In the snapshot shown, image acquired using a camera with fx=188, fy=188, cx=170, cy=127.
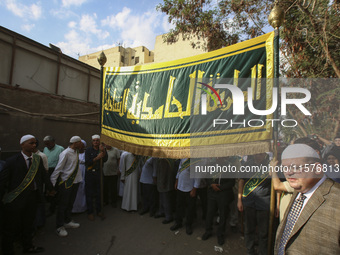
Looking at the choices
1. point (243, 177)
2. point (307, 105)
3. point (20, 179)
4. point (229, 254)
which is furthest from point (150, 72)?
point (307, 105)

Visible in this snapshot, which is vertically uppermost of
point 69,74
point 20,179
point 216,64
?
point 69,74

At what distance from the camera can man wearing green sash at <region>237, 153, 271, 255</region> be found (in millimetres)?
2816

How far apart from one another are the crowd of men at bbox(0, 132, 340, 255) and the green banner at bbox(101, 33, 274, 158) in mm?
694

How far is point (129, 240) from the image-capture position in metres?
3.47

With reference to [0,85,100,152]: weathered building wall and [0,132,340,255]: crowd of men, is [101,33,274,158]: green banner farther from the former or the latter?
[0,85,100,152]: weathered building wall

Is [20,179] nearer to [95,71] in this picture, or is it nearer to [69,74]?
[69,74]

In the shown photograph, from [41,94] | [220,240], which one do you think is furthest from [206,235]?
[41,94]

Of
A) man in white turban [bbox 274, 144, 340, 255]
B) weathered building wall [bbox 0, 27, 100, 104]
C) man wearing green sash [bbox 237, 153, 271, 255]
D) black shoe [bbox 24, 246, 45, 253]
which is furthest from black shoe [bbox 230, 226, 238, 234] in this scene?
weathered building wall [bbox 0, 27, 100, 104]

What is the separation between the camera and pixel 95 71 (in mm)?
8305

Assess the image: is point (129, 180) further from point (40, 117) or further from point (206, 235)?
point (40, 117)

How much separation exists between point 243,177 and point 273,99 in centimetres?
147

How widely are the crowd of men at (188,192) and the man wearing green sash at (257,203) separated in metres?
0.01

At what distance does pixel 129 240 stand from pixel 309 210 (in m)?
3.09

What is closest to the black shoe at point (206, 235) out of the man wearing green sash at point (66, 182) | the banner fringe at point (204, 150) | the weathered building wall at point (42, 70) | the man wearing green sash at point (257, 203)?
the man wearing green sash at point (257, 203)
